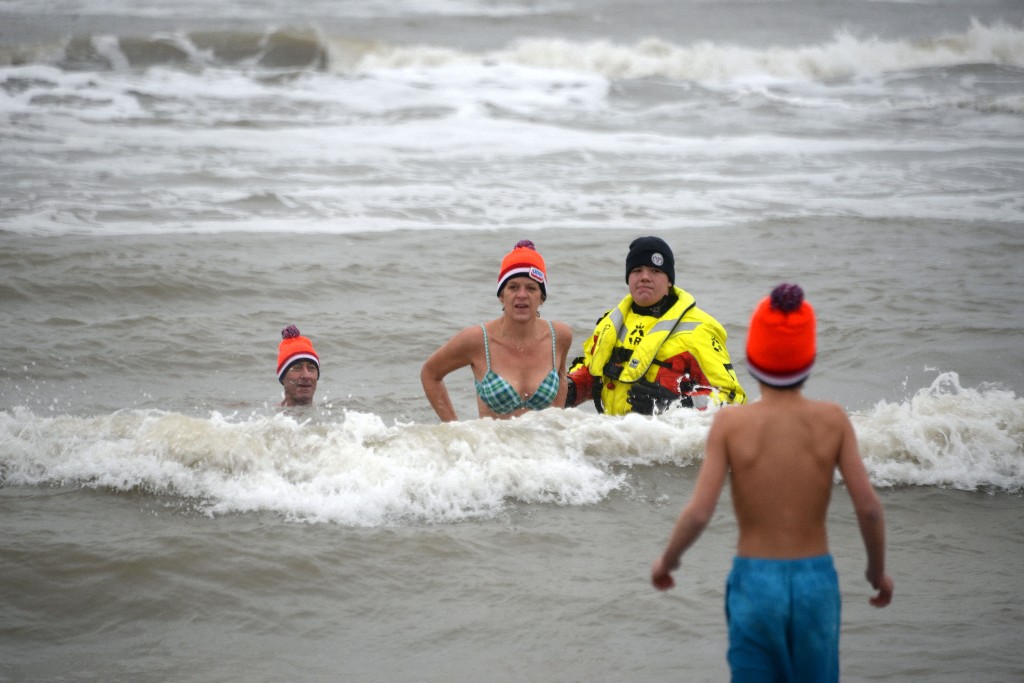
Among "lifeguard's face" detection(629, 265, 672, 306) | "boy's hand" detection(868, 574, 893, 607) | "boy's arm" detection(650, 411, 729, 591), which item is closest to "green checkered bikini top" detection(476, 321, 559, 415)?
"lifeguard's face" detection(629, 265, 672, 306)

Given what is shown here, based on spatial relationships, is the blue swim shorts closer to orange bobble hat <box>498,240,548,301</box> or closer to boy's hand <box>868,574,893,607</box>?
boy's hand <box>868,574,893,607</box>

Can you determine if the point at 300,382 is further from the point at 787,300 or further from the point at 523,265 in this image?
the point at 787,300

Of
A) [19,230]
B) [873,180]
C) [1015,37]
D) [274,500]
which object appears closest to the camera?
[274,500]

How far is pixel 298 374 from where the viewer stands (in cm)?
866

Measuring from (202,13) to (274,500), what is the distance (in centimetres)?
3417

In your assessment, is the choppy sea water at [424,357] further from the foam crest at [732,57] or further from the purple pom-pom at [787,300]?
the foam crest at [732,57]

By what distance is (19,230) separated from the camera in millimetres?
13078

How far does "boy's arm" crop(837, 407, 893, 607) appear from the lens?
307 cm

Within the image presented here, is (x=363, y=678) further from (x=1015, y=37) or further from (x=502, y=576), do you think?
(x=1015, y=37)

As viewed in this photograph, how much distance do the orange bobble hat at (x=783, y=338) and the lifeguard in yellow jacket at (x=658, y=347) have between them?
112 inches

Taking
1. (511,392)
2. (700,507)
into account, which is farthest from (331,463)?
(700,507)

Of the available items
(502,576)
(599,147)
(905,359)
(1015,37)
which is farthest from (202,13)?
(502,576)

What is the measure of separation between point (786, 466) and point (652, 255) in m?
3.06

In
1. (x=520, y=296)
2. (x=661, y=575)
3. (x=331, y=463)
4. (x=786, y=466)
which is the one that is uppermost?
(x=520, y=296)
